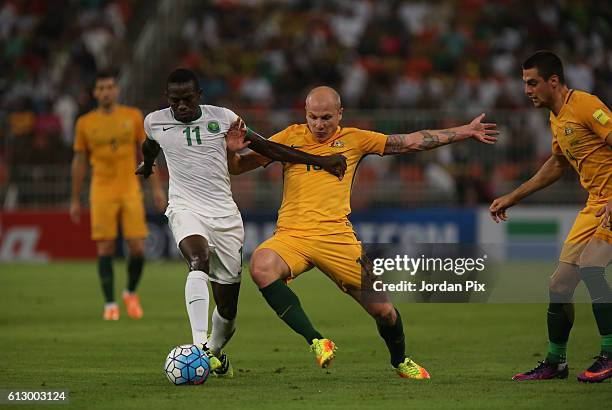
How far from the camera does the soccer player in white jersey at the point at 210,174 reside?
924 centimetres

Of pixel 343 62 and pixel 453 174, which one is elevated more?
pixel 343 62

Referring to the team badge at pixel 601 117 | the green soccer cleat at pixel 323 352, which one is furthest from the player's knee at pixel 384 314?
the team badge at pixel 601 117

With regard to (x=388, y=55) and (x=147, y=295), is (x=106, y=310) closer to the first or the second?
(x=147, y=295)

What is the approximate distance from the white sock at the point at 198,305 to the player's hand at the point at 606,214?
2.92 m

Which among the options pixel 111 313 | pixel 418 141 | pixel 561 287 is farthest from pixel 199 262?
pixel 111 313

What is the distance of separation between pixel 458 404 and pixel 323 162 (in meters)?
2.31

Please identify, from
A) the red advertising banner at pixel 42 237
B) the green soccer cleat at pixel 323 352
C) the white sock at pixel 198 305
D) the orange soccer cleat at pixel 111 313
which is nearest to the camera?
the green soccer cleat at pixel 323 352

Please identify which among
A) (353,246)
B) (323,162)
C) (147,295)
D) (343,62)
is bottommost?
(147,295)

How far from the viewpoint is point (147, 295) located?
17297mm

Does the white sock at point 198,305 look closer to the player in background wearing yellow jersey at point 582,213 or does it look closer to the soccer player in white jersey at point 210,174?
the soccer player in white jersey at point 210,174

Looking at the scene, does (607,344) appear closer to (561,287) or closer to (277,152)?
(561,287)

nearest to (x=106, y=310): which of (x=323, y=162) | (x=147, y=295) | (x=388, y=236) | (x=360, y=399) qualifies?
(x=147, y=295)

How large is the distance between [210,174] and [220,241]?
54 cm

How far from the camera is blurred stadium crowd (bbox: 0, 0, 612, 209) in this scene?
2342 cm
